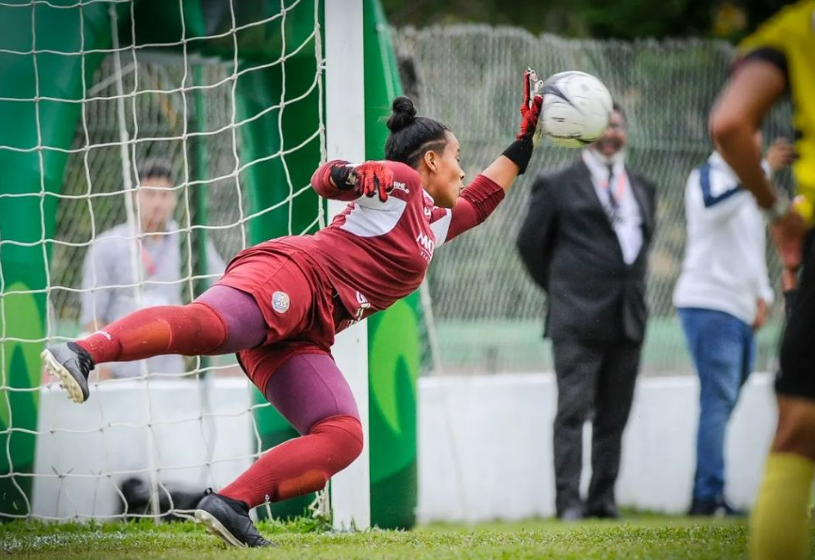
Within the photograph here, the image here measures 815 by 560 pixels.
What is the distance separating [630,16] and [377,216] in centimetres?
1264

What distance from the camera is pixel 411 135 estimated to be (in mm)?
5020

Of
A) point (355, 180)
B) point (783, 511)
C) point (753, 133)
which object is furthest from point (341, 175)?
point (783, 511)

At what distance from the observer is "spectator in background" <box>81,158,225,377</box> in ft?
24.9

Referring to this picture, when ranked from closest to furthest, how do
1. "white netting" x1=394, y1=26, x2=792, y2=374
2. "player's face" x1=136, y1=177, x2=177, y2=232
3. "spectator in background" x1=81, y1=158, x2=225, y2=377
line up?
"spectator in background" x1=81, y1=158, x2=225, y2=377
"player's face" x1=136, y1=177, x2=177, y2=232
"white netting" x1=394, y1=26, x2=792, y2=374

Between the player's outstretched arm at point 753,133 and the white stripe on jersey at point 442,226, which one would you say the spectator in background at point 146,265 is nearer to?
the white stripe on jersey at point 442,226

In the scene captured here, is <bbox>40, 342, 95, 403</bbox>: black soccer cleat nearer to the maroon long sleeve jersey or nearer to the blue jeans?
the maroon long sleeve jersey

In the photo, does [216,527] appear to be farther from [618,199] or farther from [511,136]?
[511,136]

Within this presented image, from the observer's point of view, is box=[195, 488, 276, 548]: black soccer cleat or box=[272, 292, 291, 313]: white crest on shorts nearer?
box=[195, 488, 276, 548]: black soccer cleat

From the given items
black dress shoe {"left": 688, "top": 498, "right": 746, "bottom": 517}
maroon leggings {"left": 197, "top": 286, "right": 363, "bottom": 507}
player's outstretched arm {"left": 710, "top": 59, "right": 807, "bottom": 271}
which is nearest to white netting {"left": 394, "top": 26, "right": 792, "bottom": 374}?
black dress shoe {"left": 688, "top": 498, "right": 746, "bottom": 517}

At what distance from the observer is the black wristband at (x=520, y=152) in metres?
5.40

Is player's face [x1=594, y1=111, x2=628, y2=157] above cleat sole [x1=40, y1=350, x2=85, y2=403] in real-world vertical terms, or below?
above

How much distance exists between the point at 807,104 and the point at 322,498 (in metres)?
3.20

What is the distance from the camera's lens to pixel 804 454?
10.8 feet

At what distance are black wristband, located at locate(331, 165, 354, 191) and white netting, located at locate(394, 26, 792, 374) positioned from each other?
398 centimetres
